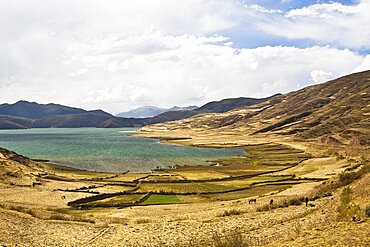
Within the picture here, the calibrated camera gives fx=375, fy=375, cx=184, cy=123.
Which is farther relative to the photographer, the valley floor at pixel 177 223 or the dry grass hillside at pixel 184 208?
the dry grass hillside at pixel 184 208

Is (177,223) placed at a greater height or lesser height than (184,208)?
greater

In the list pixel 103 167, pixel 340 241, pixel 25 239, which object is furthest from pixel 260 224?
pixel 103 167

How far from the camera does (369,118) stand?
175625mm

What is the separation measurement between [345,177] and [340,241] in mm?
27052

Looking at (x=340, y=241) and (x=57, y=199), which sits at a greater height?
(x=340, y=241)

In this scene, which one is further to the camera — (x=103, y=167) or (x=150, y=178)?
(x=103, y=167)

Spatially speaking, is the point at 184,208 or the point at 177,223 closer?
the point at 177,223

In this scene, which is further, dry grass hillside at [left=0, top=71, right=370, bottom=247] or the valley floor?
dry grass hillside at [left=0, top=71, right=370, bottom=247]

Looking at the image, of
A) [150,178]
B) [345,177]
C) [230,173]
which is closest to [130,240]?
[345,177]

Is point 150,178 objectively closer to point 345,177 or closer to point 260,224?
point 345,177

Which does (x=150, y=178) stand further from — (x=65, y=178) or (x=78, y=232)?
(x=78, y=232)

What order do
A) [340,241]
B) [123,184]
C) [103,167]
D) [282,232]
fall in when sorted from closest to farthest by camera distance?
[340,241], [282,232], [123,184], [103,167]

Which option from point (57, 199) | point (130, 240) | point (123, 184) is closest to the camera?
point (130, 240)

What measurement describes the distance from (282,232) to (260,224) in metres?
4.78
